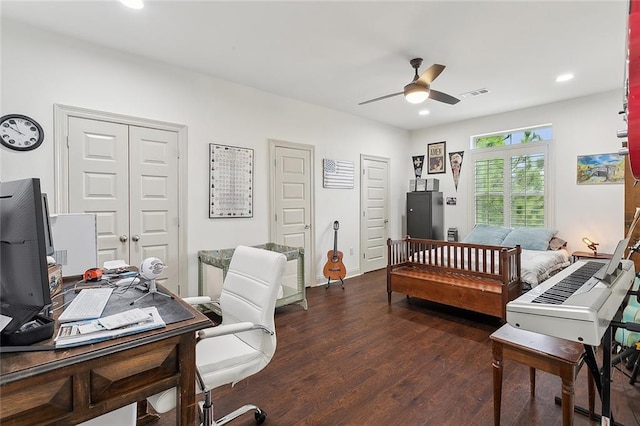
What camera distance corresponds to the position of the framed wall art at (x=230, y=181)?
3.75 meters

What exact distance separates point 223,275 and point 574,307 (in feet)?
9.83

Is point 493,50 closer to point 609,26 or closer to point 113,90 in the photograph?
→ point 609,26

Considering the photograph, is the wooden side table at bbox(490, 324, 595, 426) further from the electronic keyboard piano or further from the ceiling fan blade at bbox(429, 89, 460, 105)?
the ceiling fan blade at bbox(429, 89, 460, 105)

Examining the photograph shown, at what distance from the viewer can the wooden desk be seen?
82 centimetres

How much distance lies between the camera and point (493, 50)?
10.2 feet

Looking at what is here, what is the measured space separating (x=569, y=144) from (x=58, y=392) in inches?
243

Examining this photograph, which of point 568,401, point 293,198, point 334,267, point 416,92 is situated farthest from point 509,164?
point 568,401

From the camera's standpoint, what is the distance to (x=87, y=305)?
131 centimetres

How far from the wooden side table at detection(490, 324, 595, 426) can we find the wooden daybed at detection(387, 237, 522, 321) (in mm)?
1364

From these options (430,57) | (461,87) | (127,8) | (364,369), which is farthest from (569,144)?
(127,8)

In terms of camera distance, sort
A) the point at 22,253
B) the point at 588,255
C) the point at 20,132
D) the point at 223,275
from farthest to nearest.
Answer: the point at 588,255, the point at 223,275, the point at 20,132, the point at 22,253

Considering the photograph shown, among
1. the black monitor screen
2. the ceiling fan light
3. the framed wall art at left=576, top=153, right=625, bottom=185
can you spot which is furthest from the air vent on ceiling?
the black monitor screen

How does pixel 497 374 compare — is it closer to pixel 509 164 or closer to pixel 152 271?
pixel 152 271

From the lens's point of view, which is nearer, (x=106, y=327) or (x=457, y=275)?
(x=106, y=327)
